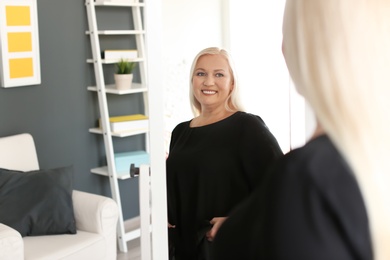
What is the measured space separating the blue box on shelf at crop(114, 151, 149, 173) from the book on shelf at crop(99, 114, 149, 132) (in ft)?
0.61

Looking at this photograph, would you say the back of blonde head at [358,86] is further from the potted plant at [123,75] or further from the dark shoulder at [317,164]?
the potted plant at [123,75]

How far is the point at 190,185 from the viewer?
86.4 inches

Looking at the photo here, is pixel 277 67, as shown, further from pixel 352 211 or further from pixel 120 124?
pixel 352 211

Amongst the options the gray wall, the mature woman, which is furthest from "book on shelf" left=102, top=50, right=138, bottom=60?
the mature woman

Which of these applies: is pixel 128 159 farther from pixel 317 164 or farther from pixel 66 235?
pixel 317 164

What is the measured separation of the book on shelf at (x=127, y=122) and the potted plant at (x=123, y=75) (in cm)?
22

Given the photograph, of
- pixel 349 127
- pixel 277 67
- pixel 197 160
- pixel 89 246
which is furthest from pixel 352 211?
pixel 277 67

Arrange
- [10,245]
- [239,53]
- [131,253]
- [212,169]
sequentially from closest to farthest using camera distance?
1. [212,169]
2. [10,245]
3. [239,53]
4. [131,253]

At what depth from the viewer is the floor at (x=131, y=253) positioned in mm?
4047

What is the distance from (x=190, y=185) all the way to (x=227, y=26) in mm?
1571

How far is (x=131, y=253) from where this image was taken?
411 centimetres

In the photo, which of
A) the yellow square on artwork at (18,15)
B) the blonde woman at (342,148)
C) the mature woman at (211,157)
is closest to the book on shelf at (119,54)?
the yellow square on artwork at (18,15)

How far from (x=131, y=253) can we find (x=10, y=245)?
1314 millimetres

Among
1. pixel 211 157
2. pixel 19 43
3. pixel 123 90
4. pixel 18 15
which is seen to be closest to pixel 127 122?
pixel 123 90
